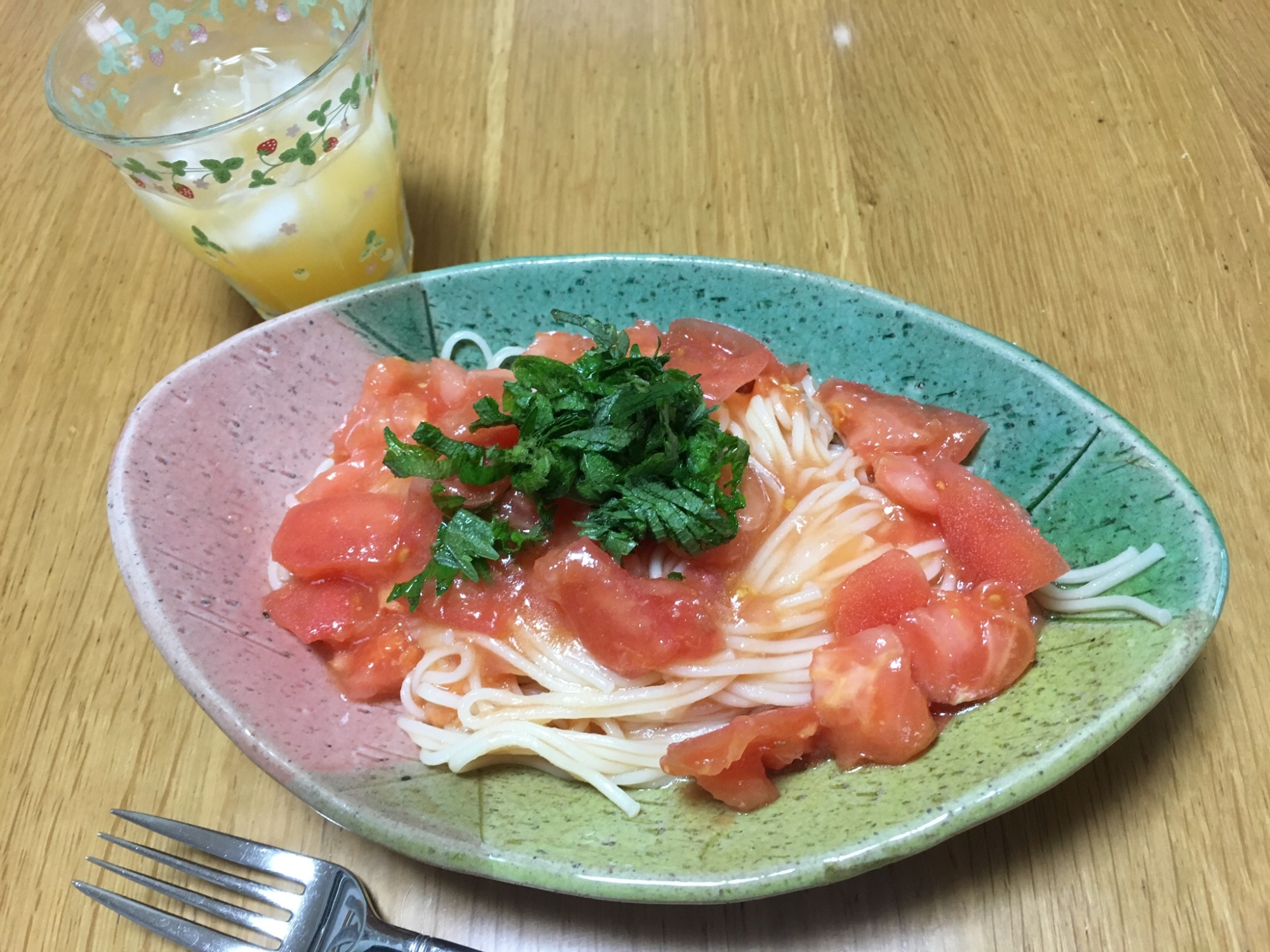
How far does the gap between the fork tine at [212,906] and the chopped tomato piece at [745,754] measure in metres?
0.89

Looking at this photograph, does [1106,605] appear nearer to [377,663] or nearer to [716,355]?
[716,355]

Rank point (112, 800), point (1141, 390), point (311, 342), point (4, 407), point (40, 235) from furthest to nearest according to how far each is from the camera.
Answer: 1. point (40, 235)
2. point (4, 407)
3. point (1141, 390)
4. point (311, 342)
5. point (112, 800)

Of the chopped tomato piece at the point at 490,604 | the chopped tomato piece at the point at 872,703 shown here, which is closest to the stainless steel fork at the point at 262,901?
the chopped tomato piece at the point at 490,604

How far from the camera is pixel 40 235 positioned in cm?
315

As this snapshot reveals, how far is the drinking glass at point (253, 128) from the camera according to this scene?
2217 millimetres

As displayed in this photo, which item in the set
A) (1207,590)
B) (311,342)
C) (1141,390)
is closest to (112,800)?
(311,342)

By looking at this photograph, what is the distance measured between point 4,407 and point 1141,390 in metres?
3.61

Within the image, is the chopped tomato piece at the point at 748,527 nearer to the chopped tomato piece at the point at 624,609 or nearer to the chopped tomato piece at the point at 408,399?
the chopped tomato piece at the point at 624,609

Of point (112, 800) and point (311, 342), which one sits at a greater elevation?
point (311, 342)

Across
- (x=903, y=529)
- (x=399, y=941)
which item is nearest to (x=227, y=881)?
(x=399, y=941)

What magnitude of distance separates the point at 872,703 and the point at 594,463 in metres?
0.78

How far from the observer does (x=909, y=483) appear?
210cm

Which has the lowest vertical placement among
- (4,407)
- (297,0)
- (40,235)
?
(4,407)

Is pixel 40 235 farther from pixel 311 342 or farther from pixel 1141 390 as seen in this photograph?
pixel 1141 390
